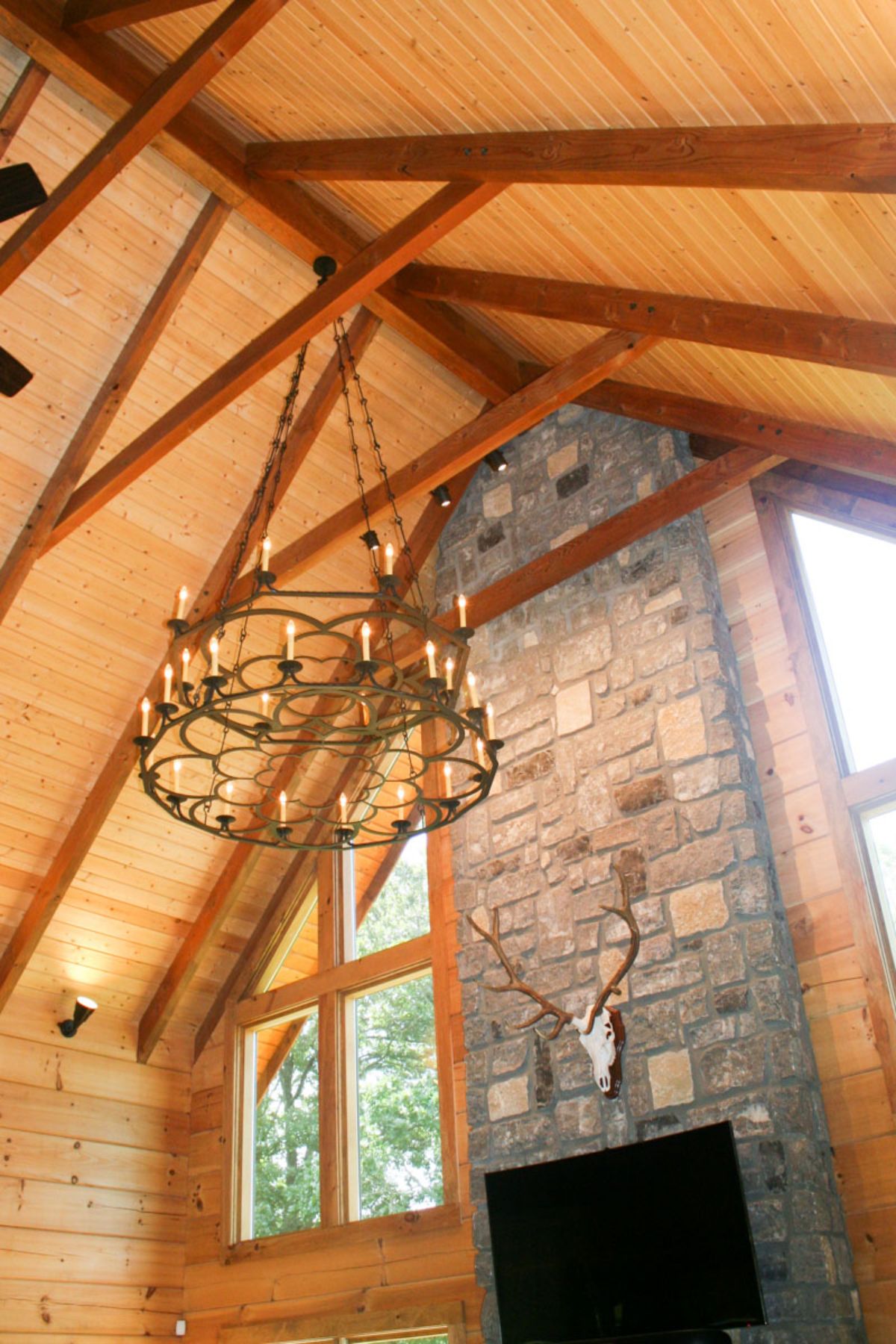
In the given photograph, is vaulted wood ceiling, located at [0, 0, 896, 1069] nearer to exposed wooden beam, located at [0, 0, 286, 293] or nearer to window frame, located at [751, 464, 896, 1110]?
exposed wooden beam, located at [0, 0, 286, 293]

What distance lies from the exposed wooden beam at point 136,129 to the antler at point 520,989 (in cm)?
375

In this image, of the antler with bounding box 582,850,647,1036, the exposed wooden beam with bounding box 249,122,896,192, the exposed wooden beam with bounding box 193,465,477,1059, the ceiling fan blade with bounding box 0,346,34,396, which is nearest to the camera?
the exposed wooden beam with bounding box 249,122,896,192

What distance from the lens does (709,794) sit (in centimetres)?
562

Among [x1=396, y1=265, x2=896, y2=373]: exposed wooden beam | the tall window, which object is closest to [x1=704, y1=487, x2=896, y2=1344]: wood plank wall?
the tall window

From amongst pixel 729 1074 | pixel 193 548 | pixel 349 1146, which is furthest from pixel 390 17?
pixel 349 1146

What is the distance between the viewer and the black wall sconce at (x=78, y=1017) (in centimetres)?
709

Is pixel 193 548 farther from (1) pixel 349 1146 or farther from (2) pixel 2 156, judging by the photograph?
(1) pixel 349 1146

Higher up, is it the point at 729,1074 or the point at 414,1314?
the point at 729,1074

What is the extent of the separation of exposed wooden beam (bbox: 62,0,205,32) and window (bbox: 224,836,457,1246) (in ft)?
14.4

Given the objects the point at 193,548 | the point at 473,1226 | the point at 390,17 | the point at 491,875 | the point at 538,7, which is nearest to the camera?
the point at 538,7

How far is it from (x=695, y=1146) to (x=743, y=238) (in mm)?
3562

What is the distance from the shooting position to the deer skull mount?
18.0ft

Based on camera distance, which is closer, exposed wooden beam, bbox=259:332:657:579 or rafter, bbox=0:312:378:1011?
exposed wooden beam, bbox=259:332:657:579

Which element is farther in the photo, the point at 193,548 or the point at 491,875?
the point at 193,548
